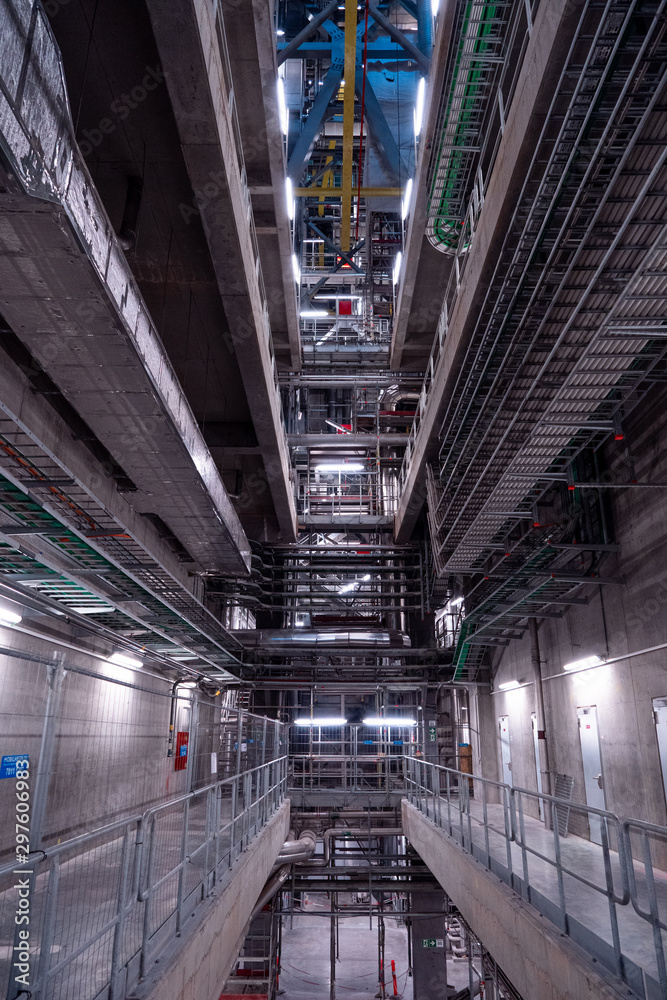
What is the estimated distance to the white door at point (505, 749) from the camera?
49.3ft

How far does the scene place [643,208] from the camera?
15.3ft

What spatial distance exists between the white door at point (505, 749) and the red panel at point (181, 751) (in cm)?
1056

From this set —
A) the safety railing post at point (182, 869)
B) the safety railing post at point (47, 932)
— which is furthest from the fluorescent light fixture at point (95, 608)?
the safety railing post at point (47, 932)

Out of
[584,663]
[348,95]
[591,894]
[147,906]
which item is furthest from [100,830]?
[348,95]

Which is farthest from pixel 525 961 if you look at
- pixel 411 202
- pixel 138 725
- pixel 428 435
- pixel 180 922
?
pixel 411 202

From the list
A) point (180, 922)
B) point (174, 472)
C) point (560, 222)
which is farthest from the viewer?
point (174, 472)

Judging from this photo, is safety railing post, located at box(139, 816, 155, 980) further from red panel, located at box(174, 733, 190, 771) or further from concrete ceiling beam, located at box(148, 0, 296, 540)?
concrete ceiling beam, located at box(148, 0, 296, 540)

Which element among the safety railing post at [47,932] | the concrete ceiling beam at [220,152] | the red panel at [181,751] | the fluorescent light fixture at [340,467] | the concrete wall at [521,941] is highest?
the fluorescent light fixture at [340,467]

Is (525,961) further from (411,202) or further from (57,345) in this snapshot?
(411,202)

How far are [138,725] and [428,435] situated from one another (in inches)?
315

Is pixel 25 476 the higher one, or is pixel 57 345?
pixel 57 345

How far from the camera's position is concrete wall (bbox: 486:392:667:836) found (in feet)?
27.1

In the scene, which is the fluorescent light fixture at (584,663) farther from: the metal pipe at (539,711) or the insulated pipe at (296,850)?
the insulated pipe at (296,850)

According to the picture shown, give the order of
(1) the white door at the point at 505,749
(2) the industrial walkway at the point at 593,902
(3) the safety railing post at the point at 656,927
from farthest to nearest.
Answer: (1) the white door at the point at 505,749 → (2) the industrial walkway at the point at 593,902 → (3) the safety railing post at the point at 656,927
